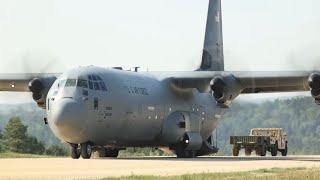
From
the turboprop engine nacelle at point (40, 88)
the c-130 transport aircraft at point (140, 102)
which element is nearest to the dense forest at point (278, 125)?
the c-130 transport aircraft at point (140, 102)

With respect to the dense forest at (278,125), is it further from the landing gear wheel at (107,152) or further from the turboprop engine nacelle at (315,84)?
the turboprop engine nacelle at (315,84)

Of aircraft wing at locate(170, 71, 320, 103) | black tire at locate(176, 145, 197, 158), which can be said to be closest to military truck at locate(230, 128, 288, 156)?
aircraft wing at locate(170, 71, 320, 103)

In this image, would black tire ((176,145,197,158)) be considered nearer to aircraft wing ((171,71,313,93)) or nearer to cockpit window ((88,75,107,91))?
aircraft wing ((171,71,313,93))

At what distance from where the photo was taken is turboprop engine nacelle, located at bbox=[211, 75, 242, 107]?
38688 millimetres

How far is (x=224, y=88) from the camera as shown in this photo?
38.6 m

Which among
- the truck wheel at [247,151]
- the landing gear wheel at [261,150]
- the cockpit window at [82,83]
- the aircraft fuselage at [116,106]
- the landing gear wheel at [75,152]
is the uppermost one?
the cockpit window at [82,83]

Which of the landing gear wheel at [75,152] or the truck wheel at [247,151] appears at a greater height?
the landing gear wheel at [75,152]

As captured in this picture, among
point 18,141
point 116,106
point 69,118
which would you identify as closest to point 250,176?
point 69,118

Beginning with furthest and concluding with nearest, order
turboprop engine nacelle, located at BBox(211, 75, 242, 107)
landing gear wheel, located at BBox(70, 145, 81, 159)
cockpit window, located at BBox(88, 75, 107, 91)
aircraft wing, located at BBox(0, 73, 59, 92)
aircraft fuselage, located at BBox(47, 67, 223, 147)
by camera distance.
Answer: aircraft wing, located at BBox(0, 73, 59, 92) < turboprop engine nacelle, located at BBox(211, 75, 242, 107) < landing gear wheel, located at BBox(70, 145, 81, 159) < cockpit window, located at BBox(88, 75, 107, 91) < aircraft fuselage, located at BBox(47, 67, 223, 147)

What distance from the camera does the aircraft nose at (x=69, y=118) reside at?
3469 cm

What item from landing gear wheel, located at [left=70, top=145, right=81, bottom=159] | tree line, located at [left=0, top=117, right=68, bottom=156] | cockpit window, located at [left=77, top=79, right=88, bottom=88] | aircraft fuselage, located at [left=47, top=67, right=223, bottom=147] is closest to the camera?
aircraft fuselage, located at [left=47, top=67, right=223, bottom=147]

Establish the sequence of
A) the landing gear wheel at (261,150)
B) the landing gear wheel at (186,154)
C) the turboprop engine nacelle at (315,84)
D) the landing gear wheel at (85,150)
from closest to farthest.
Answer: the turboprop engine nacelle at (315,84) < the landing gear wheel at (85,150) < the landing gear wheel at (186,154) < the landing gear wheel at (261,150)

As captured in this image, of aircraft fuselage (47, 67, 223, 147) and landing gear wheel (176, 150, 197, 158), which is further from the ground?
aircraft fuselage (47, 67, 223, 147)

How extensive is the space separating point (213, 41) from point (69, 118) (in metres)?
18.4
